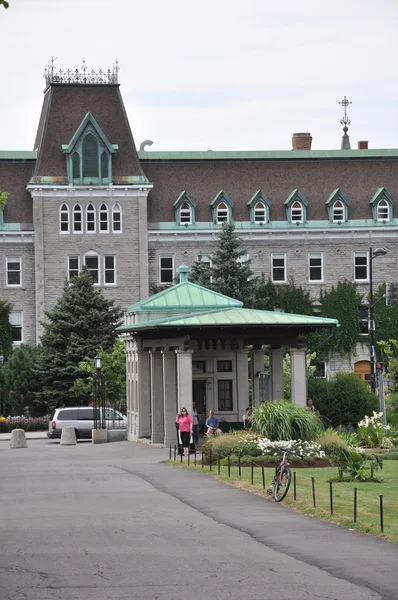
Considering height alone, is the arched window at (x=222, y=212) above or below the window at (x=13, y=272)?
above

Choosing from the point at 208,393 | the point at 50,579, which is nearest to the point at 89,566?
the point at 50,579

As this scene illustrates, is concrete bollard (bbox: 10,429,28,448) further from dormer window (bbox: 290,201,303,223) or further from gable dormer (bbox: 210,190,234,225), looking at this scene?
dormer window (bbox: 290,201,303,223)

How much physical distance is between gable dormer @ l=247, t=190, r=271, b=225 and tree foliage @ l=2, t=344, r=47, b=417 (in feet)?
68.2

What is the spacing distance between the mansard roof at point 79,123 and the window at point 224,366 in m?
40.3

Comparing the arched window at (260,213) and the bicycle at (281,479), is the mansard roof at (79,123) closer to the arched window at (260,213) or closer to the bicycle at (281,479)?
the arched window at (260,213)

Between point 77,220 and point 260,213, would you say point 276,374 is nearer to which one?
point 77,220

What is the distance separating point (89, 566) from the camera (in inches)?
612

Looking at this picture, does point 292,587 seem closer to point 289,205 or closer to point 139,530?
point 139,530

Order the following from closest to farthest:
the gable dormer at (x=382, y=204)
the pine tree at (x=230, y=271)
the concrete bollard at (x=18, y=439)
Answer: the concrete bollard at (x=18, y=439), the pine tree at (x=230, y=271), the gable dormer at (x=382, y=204)

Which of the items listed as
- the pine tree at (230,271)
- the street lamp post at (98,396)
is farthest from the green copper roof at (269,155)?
the street lamp post at (98,396)

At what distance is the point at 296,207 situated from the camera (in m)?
85.6

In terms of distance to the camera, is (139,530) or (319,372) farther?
(319,372)

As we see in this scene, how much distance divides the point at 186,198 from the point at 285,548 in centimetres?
6817

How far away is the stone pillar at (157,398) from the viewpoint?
142ft
